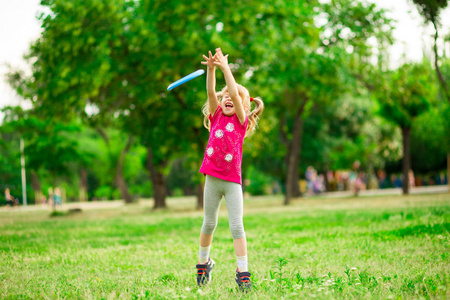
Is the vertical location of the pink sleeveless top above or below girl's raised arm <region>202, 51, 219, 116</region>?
below

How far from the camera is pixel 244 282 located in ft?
13.4

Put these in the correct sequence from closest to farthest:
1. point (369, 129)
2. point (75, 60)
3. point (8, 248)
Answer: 1. point (8, 248)
2. point (75, 60)
3. point (369, 129)

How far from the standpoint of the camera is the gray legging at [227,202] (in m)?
4.25

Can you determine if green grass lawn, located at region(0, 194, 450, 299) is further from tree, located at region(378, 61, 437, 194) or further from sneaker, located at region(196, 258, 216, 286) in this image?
tree, located at region(378, 61, 437, 194)

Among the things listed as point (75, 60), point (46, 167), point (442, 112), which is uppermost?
point (75, 60)

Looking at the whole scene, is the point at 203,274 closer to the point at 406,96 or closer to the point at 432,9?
the point at 432,9

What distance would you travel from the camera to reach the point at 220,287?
4.25 metres

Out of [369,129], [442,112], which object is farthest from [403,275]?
[369,129]

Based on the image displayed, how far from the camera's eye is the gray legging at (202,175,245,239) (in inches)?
167

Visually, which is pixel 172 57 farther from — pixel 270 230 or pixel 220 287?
pixel 220 287

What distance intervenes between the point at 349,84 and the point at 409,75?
3.84 m

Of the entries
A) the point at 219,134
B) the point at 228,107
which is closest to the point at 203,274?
the point at 219,134

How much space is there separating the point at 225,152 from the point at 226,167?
5.5 inches

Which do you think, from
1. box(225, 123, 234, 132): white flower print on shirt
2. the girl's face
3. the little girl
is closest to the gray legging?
the little girl
